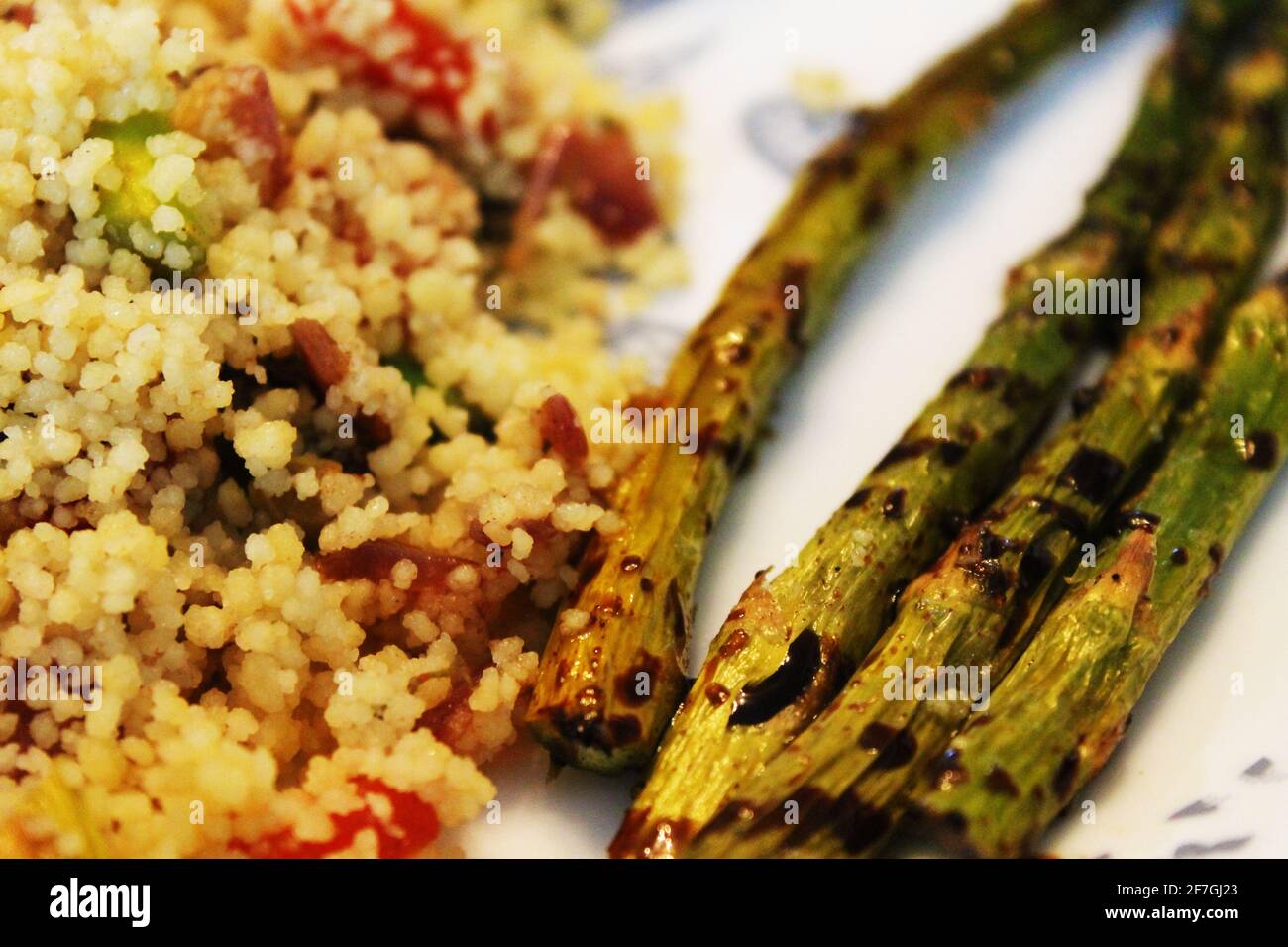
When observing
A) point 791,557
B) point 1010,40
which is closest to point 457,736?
point 791,557

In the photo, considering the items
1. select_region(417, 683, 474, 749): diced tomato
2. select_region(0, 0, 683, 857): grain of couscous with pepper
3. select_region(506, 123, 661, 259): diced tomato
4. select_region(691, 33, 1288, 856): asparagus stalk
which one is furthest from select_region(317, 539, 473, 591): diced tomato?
select_region(506, 123, 661, 259): diced tomato

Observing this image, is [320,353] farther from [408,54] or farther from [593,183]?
[593,183]

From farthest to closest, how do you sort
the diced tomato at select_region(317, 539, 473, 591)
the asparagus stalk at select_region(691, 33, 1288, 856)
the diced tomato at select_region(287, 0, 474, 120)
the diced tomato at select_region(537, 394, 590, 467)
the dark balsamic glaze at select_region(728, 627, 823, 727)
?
the diced tomato at select_region(287, 0, 474, 120) < the diced tomato at select_region(537, 394, 590, 467) < the diced tomato at select_region(317, 539, 473, 591) < the dark balsamic glaze at select_region(728, 627, 823, 727) < the asparagus stalk at select_region(691, 33, 1288, 856)

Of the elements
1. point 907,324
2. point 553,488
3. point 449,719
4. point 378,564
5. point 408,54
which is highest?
point 408,54

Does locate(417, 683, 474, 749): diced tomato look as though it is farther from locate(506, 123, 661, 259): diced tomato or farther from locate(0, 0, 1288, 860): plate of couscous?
locate(506, 123, 661, 259): diced tomato

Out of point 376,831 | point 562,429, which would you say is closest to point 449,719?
point 376,831

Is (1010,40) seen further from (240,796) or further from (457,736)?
(240,796)
